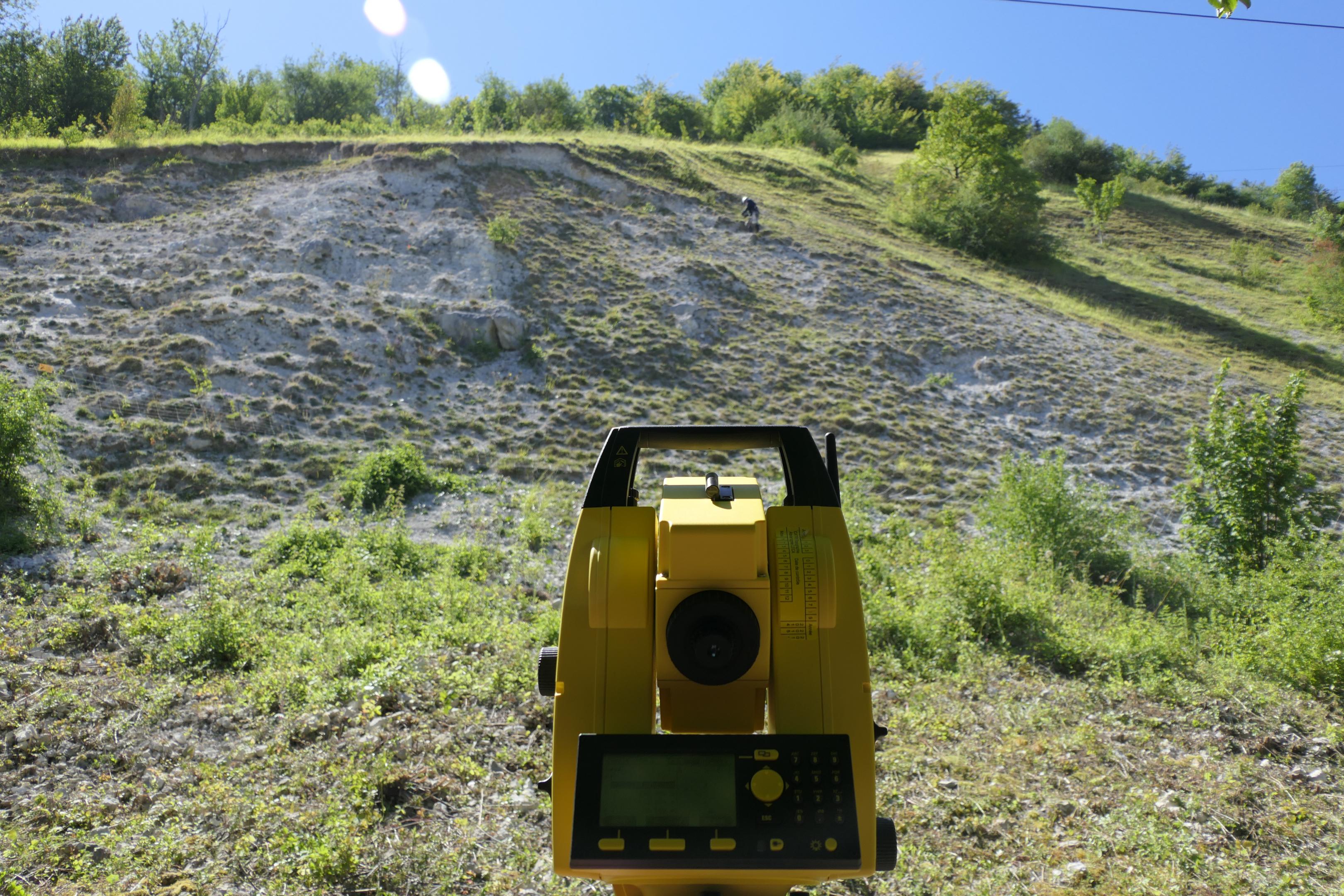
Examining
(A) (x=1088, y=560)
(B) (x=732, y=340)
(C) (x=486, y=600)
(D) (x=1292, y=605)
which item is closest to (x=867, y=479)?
(A) (x=1088, y=560)

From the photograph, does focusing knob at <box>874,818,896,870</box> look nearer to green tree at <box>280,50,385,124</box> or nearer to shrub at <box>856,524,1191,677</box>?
shrub at <box>856,524,1191,677</box>

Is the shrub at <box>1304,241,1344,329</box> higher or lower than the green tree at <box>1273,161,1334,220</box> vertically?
lower

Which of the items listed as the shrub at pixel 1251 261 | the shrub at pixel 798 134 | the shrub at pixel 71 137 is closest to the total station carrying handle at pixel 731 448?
the shrub at pixel 71 137

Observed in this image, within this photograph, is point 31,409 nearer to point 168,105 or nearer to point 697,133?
point 168,105

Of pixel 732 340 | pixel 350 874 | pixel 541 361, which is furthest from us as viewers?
pixel 732 340

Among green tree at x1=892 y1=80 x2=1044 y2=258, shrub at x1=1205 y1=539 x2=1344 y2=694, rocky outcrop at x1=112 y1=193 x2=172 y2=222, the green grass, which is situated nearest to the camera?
the green grass

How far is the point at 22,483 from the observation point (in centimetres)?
773

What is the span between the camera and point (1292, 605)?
612 centimetres

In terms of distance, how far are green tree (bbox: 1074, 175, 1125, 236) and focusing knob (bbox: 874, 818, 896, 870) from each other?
128 feet

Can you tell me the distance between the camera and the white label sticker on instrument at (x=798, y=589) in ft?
6.21

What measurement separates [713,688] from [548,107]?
3878 centimetres

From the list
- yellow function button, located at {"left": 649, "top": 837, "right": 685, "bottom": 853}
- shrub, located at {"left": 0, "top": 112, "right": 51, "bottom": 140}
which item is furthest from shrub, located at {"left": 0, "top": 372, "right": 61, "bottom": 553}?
shrub, located at {"left": 0, "top": 112, "right": 51, "bottom": 140}

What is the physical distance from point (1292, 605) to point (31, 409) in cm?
1197

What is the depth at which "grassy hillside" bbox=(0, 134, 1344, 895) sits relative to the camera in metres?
3.38
